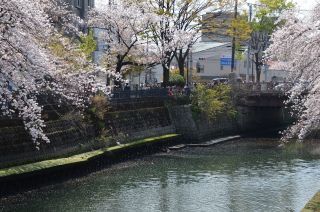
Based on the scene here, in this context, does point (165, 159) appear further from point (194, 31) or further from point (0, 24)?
point (0, 24)

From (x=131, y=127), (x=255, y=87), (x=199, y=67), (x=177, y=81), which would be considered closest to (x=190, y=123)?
(x=177, y=81)

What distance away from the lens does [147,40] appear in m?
40.4

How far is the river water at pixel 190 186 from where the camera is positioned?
770 inches

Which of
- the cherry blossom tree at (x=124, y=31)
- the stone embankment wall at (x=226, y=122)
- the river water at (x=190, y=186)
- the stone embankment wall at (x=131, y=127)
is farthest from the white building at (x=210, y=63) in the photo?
the river water at (x=190, y=186)

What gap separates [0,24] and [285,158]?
2200cm

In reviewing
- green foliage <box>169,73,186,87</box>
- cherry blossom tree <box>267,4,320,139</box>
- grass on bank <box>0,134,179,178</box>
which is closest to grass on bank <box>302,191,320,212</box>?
cherry blossom tree <box>267,4,320,139</box>

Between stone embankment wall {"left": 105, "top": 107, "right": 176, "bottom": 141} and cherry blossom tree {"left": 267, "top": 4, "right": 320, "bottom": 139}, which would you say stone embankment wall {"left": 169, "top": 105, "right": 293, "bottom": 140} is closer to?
stone embankment wall {"left": 105, "top": 107, "right": 176, "bottom": 141}

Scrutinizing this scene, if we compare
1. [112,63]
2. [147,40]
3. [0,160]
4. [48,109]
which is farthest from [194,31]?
[0,160]

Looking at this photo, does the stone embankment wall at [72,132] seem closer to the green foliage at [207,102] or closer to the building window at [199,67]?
the green foliage at [207,102]

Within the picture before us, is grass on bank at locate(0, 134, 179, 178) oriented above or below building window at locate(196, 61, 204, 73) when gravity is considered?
below

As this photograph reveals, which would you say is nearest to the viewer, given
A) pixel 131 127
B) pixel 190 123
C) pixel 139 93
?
pixel 131 127

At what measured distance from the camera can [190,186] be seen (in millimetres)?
23516

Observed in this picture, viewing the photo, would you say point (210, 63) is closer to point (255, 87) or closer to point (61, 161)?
point (255, 87)

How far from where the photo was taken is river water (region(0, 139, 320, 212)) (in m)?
19.5
